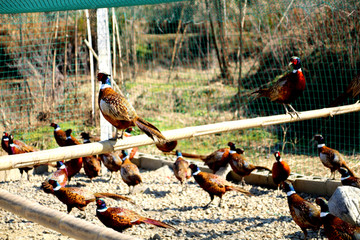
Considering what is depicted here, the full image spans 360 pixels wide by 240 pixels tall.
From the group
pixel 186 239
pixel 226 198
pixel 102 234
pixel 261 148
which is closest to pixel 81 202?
pixel 186 239

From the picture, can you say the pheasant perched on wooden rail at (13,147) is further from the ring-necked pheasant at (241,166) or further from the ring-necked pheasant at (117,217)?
the ring-necked pheasant at (241,166)

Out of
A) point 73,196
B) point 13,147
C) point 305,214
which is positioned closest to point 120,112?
point 73,196

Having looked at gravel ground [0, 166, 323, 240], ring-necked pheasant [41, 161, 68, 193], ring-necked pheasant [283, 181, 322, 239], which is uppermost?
ring-necked pheasant [283, 181, 322, 239]

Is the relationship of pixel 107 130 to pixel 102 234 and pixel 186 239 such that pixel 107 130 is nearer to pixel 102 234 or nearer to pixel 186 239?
pixel 186 239

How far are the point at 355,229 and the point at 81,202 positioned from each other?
2.39m

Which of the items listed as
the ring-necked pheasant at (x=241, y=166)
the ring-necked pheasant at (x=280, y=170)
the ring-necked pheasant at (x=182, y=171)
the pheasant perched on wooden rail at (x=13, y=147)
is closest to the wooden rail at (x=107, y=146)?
the ring-necked pheasant at (x=280, y=170)

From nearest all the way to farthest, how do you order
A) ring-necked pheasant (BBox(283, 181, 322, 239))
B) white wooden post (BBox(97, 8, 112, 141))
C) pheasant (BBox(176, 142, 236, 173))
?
ring-necked pheasant (BBox(283, 181, 322, 239)), pheasant (BBox(176, 142, 236, 173)), white wooden post (BBox(97, 8, 112, 141))

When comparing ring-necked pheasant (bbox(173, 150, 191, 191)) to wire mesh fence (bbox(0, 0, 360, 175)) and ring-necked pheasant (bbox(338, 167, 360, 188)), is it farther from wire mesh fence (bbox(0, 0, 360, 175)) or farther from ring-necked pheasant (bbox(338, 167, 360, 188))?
ring-necked pheasant (bbox(338, 167, 360, 188))

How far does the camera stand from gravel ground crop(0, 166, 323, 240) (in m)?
3.89

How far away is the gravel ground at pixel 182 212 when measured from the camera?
3893 millimetres

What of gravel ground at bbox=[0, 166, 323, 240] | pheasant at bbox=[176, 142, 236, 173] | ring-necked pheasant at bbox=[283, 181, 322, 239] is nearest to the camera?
ring-necked pheasant at bbox=[283, 181, 322, 239]

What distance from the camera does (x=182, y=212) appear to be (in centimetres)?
454

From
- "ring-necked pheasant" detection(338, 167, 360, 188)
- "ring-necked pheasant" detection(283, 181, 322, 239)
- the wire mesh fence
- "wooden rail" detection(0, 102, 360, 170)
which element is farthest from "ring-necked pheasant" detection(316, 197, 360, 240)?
the wire mesh fence

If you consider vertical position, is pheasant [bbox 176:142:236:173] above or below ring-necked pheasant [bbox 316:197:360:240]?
below
